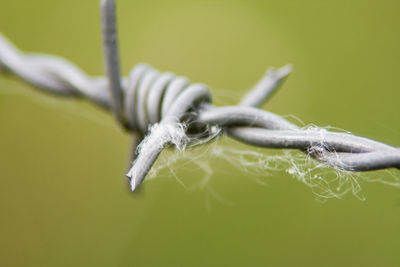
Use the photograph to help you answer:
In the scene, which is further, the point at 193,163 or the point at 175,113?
the point at 193,163

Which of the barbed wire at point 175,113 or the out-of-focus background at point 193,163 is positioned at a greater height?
the out-of-focus background at point 193,163

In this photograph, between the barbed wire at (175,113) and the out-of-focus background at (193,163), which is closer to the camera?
the barbed wire at (175,113)

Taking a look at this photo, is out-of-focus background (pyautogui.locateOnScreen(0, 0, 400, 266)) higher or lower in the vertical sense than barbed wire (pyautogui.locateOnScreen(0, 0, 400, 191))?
higher

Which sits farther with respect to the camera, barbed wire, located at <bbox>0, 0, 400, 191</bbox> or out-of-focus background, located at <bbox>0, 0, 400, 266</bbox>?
out-of-focus background, located at <bbox>0, 0, 400, 266</bbox>

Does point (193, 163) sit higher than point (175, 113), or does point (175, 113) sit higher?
point (193, 163)
